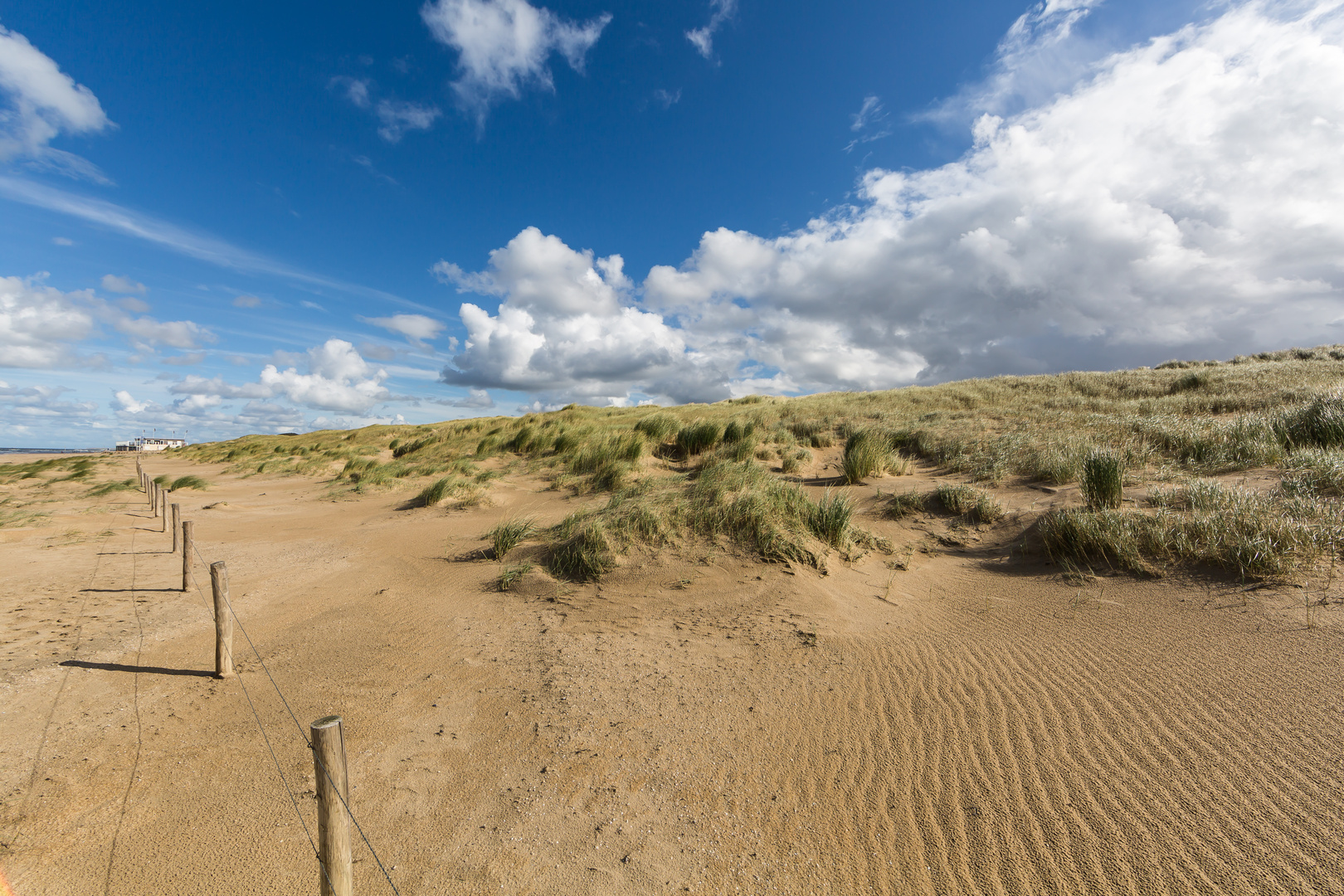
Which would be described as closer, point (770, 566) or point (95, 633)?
point (95, 633)

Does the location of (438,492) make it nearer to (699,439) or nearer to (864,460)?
(699,439)

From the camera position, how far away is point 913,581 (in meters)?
6.79

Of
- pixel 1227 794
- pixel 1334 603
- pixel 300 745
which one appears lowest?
pixel 300 745

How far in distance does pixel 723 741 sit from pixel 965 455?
954 centimetres

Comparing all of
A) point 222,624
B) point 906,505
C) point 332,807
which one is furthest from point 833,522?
point 222,624

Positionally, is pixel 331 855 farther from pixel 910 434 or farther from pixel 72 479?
pixel 72 479

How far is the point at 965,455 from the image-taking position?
1129cm

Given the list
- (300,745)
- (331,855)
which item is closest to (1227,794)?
(331,855)

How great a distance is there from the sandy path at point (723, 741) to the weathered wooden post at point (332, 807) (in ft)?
2.78

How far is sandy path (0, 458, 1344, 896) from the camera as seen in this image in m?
2.85

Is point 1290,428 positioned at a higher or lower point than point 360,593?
higher

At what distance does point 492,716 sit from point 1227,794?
15.5 feet

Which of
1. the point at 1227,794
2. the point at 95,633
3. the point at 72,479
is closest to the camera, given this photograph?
the point at 1227,794

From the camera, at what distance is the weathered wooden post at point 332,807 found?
6.95 ft
